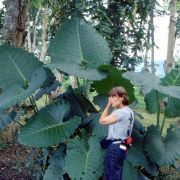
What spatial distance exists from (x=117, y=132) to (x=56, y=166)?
957mm

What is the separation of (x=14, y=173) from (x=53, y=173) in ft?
3.91

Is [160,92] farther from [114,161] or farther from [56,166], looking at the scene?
[56,166]

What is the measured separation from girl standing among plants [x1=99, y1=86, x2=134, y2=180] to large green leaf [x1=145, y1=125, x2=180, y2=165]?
1.72 ft

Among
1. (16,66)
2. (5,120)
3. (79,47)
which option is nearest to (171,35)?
(79,47)

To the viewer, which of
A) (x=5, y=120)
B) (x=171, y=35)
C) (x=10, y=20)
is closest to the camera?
(x=5, y=120)

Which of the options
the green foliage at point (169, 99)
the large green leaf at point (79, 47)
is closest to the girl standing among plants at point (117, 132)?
the large green leaf at point (79, 47)

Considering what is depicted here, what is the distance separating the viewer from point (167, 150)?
198 inches

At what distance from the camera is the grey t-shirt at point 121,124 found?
4.47m

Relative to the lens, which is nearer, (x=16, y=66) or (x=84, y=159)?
(x=84, y=159)

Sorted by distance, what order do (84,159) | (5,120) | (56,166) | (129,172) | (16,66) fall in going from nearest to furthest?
1. (84,159)
2. (129,172)
3. (56,166)
4. (5,120)
5. (16,66)

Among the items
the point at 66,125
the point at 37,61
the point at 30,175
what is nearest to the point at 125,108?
the point at 66,125

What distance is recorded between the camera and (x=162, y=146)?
5.10m

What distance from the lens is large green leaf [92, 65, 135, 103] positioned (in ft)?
16.4

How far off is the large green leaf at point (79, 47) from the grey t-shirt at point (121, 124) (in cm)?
101
